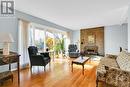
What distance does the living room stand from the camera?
3.38 meters

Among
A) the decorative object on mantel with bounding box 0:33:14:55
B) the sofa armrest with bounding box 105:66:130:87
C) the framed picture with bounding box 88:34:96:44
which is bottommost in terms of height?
the sofa armrest with bounding box 105:66:130:87

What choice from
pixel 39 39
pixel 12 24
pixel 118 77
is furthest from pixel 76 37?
pixel 118 77

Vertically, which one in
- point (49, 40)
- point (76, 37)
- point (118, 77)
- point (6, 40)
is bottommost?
point (118, 77)

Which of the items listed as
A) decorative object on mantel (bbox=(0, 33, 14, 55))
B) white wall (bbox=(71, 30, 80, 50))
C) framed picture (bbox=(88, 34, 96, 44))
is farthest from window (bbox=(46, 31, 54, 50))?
framed picture (bbox=(88, 34, 96, 44))

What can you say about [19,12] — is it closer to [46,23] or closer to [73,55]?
[46,23]

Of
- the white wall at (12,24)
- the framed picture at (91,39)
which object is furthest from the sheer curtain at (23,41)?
the framed picture at (91,39)

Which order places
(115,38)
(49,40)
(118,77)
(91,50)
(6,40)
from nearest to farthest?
(118,77) < (6,40) < (49,40) < (115,38) < (91,50)

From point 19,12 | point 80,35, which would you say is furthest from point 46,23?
point 80,35

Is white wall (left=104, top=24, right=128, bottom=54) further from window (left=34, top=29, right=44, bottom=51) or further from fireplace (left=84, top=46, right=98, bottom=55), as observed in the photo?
window (left=34, top=29, right=44, bottom=51)

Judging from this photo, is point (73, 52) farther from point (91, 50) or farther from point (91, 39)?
point (91, 39)

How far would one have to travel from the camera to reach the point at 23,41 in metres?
5.15

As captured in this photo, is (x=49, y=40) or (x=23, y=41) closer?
(x=23, y=41)

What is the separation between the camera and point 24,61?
5.27 m

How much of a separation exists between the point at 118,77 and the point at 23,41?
13.0 ft
